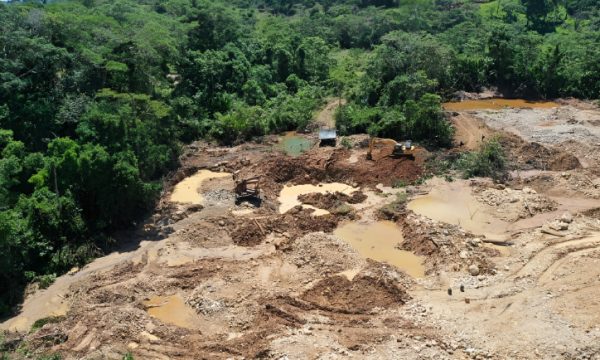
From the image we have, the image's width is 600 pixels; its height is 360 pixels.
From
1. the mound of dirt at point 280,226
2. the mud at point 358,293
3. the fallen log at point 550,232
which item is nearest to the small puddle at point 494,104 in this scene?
the fallen log at point 550,232

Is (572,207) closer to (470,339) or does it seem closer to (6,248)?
(470,339)

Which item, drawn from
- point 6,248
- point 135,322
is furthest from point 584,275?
point 6,248

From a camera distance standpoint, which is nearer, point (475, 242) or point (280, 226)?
point (475, 242)

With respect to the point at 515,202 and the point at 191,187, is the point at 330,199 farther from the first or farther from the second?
the point at 515,202

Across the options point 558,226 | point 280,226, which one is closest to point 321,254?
point 280,226

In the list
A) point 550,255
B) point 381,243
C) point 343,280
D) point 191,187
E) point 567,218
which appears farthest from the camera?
point 191,187

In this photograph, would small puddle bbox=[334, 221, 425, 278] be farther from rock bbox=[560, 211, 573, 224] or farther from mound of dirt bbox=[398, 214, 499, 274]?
rock bbox=[560, 211, 573, 224]

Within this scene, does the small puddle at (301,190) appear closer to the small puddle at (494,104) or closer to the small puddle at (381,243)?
the small puddle at (381,243)
